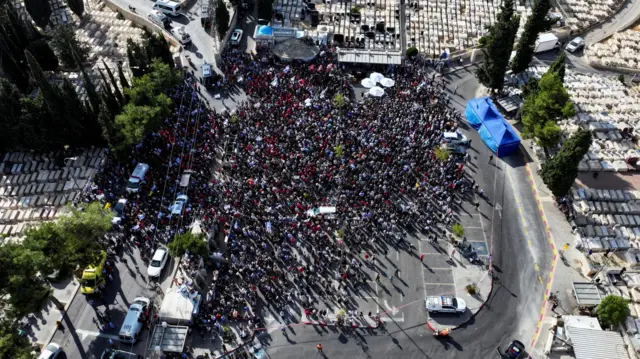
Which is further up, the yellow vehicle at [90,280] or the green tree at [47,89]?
the green tree at [47,89]

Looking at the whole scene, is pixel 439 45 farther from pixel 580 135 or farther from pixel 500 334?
pixel 500 334

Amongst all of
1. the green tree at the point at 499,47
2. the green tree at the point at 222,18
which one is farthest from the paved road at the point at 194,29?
the green tree at the point at 499,47

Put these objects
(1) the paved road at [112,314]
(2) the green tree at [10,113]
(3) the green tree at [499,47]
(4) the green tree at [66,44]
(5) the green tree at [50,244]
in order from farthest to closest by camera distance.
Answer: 1. (4) the green tree at [66,44]
2. (3) the green tree at [499,47]
3. (2) the green tree at [10,113]
4. (1) the paved road at [112,314]
5. (5) the green tree at [50,244]

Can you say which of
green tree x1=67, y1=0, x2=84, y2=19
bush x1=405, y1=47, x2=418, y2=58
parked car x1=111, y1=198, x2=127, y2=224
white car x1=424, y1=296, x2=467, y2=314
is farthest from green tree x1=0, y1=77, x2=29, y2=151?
bush x1=405, y1=47, x2=418, y2=58

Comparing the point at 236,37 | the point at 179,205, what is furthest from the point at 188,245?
the point at 236,37

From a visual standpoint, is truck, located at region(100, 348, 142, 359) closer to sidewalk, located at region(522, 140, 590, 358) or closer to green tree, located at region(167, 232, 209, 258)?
green tree, located at region(167, 232, 209, 258)

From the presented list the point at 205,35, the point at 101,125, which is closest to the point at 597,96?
the point at 205,35

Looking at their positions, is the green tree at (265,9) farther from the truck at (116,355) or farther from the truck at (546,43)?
the truck at (116,355)

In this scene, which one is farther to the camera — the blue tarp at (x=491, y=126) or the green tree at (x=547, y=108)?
the blue tarp at (x=491, y=126)

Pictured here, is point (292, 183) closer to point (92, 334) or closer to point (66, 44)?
point (92, 334)
